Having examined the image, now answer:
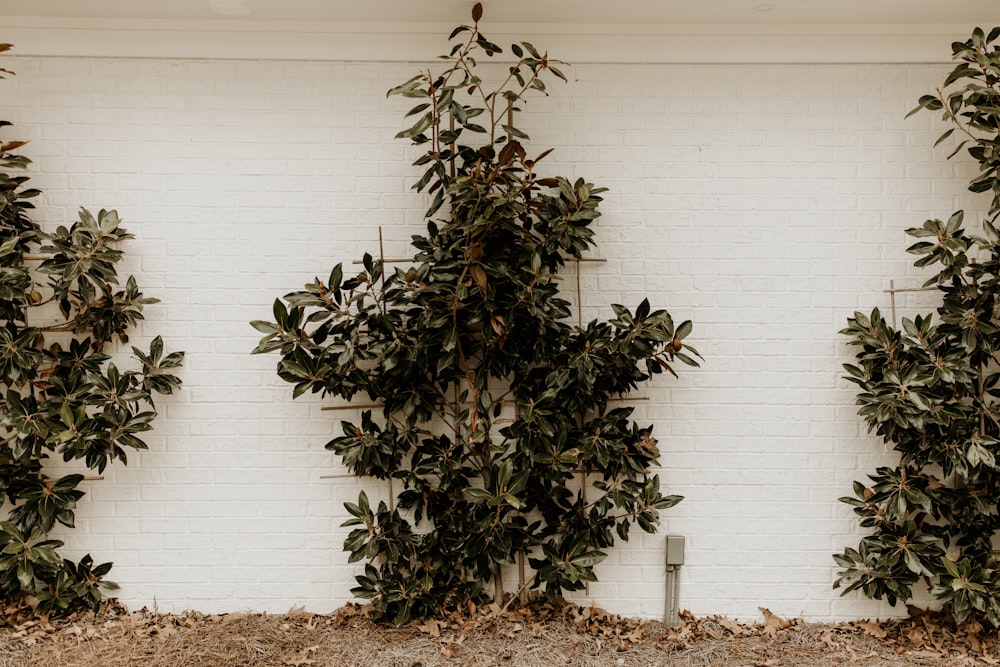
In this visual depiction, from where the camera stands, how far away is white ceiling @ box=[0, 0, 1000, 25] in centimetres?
265

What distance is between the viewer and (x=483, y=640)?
2.64 m

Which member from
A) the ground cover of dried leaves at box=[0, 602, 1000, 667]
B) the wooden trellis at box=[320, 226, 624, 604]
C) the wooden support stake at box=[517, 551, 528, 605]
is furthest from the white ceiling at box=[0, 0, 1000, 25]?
the ground cover of dried leaves at box=[0, 602, 1000, 667]

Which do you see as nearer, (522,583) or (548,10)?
(548,10)

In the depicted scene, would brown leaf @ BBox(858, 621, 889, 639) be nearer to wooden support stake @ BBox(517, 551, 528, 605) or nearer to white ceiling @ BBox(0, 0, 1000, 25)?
wooden support stake @ BBox(517, 551, 528, 605)

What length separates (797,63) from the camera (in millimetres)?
2836

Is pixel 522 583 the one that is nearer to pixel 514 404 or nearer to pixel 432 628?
pixel 432 628

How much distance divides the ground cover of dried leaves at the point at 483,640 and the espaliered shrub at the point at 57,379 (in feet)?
0.67

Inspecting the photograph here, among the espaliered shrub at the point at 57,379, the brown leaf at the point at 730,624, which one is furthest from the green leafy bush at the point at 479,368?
the espaliered shrub at the point at 57,379

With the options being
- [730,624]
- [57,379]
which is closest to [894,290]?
[730,624]

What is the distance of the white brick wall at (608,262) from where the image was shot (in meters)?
2.84

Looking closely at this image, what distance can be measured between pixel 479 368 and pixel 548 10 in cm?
153

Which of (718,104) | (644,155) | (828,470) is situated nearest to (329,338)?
(644,155)

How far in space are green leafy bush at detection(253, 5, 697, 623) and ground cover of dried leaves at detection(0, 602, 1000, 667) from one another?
149 millimetres

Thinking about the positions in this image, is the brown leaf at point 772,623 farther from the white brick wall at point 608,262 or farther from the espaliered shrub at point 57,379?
the espaliered shrub at point 57,379
